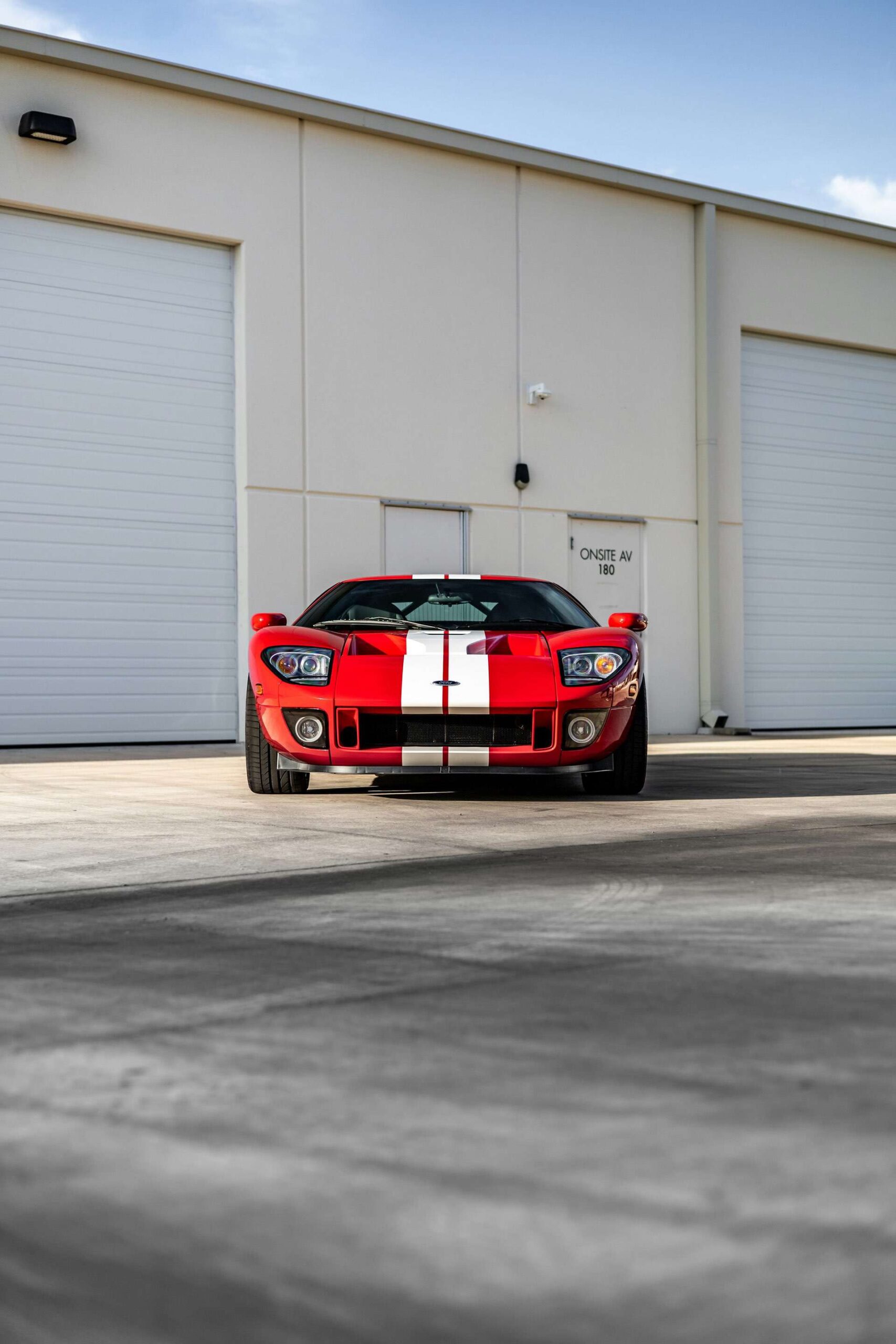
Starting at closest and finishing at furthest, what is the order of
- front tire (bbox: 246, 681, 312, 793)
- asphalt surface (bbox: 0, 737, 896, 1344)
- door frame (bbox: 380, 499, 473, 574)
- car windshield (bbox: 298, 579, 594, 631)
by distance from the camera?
1. asphalt surface (bbox: 0, 737, 896, 1344)
2. front tire (bbox: 246, 681, 312, 793)
3. car windshield (bbox: 298, 579, 594, 631)
4. door frame (bbox: 380, 499, 473, 574)

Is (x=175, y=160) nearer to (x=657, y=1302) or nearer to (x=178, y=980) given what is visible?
(x=178, y=980)

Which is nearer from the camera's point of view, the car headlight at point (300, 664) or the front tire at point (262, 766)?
the car headlight at point (300, 664)

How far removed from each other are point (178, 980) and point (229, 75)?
11.1 m

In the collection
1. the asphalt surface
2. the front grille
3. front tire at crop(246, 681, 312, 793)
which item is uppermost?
the front grille

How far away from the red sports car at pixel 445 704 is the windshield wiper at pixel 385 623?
0.10 metres

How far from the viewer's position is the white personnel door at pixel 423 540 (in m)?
12.7

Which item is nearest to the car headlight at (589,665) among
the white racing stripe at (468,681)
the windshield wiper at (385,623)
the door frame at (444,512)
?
the white racing stripe at (468,681)

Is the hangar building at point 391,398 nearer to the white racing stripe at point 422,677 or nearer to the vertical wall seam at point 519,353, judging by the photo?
the vertical wall seam at point 519,353

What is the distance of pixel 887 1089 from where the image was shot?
1590 millimetres

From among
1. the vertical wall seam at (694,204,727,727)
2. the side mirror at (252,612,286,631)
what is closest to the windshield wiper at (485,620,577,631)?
the side mirror at (252,612,286,631)

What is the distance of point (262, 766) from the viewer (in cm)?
591

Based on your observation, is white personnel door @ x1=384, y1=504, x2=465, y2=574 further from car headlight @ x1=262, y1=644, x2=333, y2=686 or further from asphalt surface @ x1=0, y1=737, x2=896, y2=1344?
asphalt surface @ x1=0, y1=737, x2=896, y2=1344

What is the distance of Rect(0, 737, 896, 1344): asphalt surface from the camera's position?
108cm

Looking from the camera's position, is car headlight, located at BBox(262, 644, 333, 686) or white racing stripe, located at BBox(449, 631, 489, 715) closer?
white racing stripe, located at BBox(449, 631, 489, 715)
